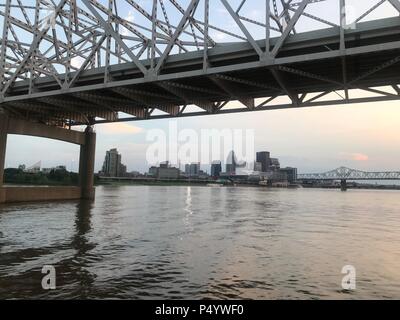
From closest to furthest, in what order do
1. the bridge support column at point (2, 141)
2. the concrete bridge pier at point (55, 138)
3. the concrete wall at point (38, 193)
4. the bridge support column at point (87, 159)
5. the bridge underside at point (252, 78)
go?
1. the bridge underside at point (252, 78)
2. the bridge support column at point (2, 141)
3. the concrete bridge pier at point (55, 138)
4. the concrete wall at point (38, 193)
5. the bridge support column at point (87, 159)

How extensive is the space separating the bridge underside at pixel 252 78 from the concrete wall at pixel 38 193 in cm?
987

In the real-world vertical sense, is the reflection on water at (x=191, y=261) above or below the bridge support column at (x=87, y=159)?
below

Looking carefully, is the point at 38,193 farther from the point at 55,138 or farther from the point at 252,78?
the point at 252,78

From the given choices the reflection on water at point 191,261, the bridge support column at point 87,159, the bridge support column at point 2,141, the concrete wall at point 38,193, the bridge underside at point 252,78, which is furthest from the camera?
the bridge support column at point 87,159

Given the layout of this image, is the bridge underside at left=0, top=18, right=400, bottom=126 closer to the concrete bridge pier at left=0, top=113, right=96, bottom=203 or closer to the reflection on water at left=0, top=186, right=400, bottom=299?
the concrete bridge pier at left=0, top=113, right=96, bottom=203

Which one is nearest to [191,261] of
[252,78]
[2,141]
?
[252,78]

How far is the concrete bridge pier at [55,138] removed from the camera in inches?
1807

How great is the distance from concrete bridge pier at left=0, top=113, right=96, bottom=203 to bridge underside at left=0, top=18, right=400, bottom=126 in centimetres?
277

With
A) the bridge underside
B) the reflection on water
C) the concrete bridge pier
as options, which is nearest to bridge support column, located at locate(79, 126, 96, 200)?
the concrete bridge pier

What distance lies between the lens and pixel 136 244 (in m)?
21.5

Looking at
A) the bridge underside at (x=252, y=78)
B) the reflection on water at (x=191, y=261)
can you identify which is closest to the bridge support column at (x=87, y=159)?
the bridge underside at (x=252, y=78)

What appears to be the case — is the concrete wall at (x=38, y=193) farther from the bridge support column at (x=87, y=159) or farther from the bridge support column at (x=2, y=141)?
the bridge support column at (x=87, y=159)
